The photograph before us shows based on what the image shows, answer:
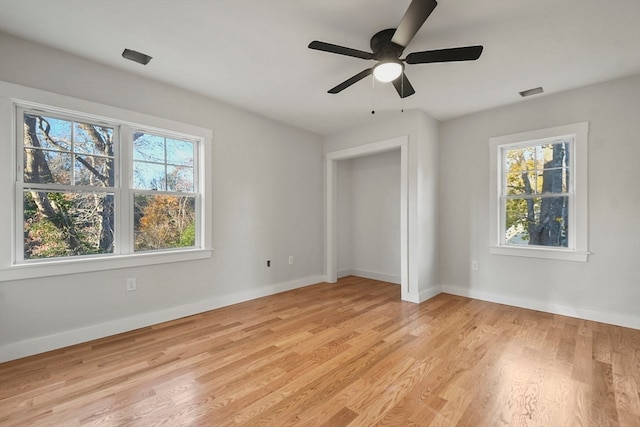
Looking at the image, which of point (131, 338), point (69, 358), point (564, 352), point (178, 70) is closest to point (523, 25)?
point (564, 352)

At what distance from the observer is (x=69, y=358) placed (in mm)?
2387

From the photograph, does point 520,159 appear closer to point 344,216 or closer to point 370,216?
point 370,216

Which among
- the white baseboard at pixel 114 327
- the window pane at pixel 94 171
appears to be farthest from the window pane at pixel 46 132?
the white baseboard at pixel 114 327

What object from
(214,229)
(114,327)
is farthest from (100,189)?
(114,327)

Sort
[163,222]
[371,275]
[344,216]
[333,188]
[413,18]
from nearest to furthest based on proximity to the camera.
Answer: [413,18]
[163,222]
[333,188]
[371,275]
[344,216]

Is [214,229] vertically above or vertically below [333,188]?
below

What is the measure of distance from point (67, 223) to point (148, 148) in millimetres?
1071

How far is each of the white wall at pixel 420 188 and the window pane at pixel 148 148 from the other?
2.86m

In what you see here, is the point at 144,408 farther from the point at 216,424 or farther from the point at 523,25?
the point at 523,25

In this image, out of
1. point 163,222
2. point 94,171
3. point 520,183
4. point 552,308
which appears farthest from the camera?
point 520,183

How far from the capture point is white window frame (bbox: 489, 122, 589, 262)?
10.7 feet

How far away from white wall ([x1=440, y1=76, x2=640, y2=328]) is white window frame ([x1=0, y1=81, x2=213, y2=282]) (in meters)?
3.49

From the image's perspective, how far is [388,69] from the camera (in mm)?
2289

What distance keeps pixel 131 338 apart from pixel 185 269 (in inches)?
33.8
